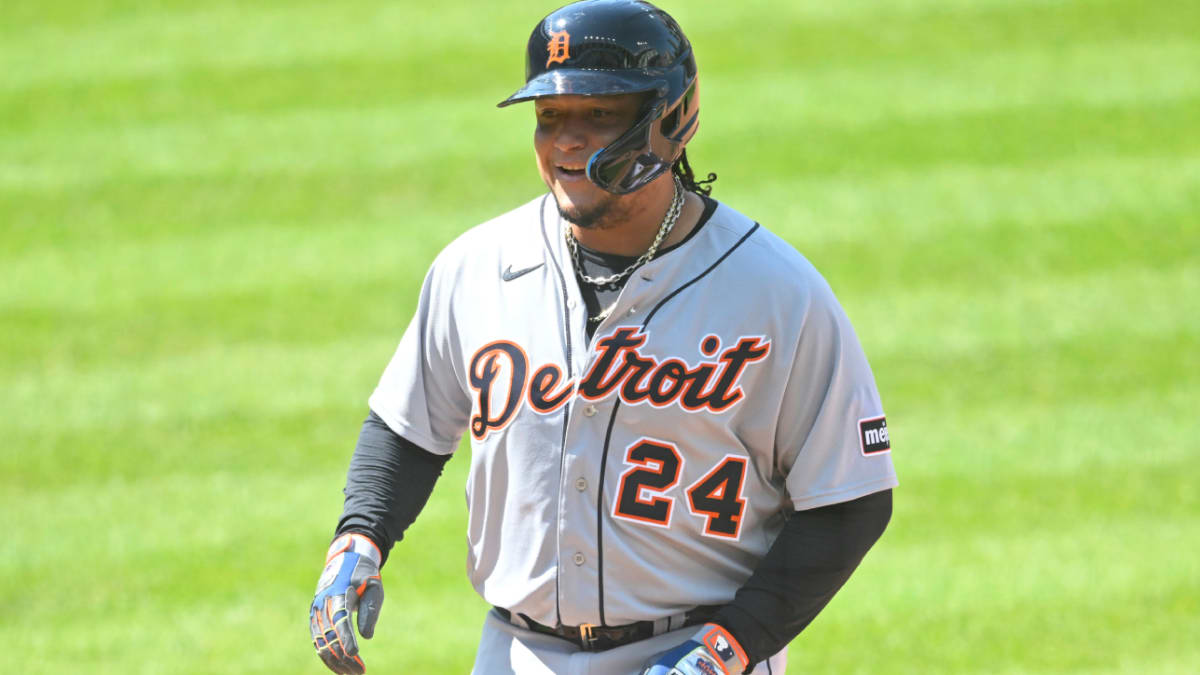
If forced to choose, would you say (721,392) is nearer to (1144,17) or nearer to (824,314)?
(824,314)

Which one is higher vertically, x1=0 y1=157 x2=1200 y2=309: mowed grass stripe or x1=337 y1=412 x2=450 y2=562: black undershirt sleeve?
x1=0 y1=157 x2=1200 y2=309: mowed grass stripe

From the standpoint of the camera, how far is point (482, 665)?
2979 mm

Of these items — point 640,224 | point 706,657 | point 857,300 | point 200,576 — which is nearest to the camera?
point 706,657

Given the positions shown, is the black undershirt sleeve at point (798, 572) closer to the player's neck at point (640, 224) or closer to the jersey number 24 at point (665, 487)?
the jersey number 24 at point (665, 487)

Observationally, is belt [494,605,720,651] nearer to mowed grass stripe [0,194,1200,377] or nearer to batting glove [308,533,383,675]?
batting glove [308,533,383,675]

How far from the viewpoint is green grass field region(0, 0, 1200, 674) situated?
523cm

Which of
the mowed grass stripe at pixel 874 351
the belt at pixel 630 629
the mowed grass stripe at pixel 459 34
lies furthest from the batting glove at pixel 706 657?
the mowed grass stripe at pixel 459 34

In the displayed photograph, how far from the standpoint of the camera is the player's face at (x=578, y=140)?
2756 millimetres

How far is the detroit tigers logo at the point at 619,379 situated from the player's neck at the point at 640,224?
0.66ft

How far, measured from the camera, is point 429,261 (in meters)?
7.03

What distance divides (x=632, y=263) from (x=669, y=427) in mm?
363

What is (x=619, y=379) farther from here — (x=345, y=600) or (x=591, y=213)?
(x=345, y=600)

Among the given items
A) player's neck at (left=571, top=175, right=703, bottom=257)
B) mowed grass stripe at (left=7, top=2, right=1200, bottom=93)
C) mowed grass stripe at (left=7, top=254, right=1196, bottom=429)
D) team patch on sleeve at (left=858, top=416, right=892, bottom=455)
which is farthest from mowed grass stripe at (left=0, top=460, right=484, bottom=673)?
mowed grass stripe at (left=7, top=2, right=1200, bottom=93)

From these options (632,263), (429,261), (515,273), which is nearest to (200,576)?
(429,261)
